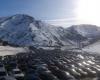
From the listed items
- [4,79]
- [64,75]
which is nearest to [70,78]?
[64,75]

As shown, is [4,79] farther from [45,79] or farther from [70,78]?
[70,78]

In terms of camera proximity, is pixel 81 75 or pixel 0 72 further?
pixel 81 75

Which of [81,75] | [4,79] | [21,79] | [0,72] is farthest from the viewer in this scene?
[81,75]

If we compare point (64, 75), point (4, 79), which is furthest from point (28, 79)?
point (64, 75)

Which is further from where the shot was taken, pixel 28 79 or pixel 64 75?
pixel 64 75

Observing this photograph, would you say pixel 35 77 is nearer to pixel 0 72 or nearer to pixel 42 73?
pixel 42 73

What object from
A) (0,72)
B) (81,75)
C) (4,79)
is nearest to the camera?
(4,79)

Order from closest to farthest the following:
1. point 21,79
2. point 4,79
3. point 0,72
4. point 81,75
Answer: point 4,79 < point 21,79 < point 0,72 < point 81,75

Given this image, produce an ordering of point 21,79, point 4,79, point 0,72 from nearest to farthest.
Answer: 1. point 4,79
2. point 21,79
3. point 0,72
